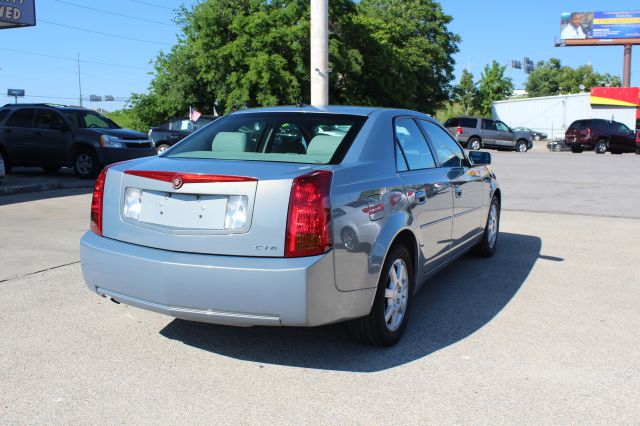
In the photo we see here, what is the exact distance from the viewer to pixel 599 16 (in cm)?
7525

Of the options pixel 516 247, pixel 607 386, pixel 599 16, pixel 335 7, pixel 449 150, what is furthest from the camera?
pixel 599 16

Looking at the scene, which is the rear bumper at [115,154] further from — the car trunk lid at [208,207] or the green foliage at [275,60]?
the green foliage at [275,60]

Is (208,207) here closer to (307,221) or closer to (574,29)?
(307,221)

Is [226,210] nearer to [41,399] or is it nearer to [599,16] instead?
[41,399]

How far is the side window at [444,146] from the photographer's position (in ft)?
17.2

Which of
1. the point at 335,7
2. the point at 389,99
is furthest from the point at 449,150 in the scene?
the point at 389,99

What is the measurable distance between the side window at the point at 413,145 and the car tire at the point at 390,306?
2.43 feet

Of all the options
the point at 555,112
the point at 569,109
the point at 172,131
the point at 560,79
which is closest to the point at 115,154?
the point at 172,131

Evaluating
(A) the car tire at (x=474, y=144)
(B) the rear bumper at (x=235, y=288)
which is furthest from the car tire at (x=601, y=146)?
(B) the rear bumper at (x=235, y=288)

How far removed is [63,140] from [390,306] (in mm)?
12720

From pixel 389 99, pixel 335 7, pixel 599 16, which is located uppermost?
pixel 599 16

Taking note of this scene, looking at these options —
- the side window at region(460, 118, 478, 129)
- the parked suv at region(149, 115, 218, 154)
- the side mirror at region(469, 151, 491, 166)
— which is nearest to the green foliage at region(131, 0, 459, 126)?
the side window at region(460, 118, 478, 129)

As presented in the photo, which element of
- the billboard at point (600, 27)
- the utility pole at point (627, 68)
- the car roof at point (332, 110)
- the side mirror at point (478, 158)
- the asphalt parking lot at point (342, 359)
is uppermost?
the billboard at point (600, 27)

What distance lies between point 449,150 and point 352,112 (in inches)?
57.1
